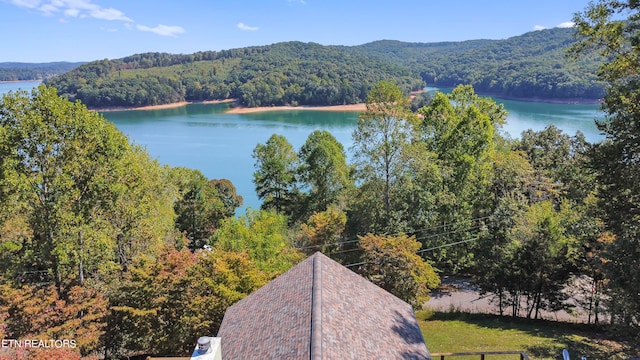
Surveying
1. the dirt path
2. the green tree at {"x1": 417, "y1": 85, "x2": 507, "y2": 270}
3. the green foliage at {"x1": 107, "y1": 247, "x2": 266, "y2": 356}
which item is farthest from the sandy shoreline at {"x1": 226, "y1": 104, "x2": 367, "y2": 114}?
the green foliage at {"x1": 107, "y1": 247, "x2": 266, "y2": 356}

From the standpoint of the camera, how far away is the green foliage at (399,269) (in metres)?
18.7

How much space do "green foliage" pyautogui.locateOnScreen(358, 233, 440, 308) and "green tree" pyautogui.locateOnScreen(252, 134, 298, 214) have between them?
785 inches

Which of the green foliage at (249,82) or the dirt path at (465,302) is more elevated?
the green foliage at (249,82)

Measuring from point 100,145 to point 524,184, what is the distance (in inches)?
924

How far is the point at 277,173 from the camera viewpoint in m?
38.8

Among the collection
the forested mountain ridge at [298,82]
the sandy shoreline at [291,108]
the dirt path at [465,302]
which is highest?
the forested mountain ridge at [298,82]

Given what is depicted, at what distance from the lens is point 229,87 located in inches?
5561

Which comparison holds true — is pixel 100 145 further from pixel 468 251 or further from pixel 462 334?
pixel 468 251

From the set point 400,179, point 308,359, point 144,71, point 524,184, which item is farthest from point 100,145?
point 144,71

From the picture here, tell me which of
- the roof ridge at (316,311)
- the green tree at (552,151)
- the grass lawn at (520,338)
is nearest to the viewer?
the roof ridge at (316,311)

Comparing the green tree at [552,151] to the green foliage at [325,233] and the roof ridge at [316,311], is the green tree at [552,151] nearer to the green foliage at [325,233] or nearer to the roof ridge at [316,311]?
the green foliage at [325,233]

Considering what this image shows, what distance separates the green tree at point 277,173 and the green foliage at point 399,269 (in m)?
19.9

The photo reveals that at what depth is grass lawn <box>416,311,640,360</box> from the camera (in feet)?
48.8

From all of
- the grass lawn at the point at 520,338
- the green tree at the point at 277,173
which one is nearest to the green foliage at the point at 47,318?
the grass lawn at the point at 520,338
